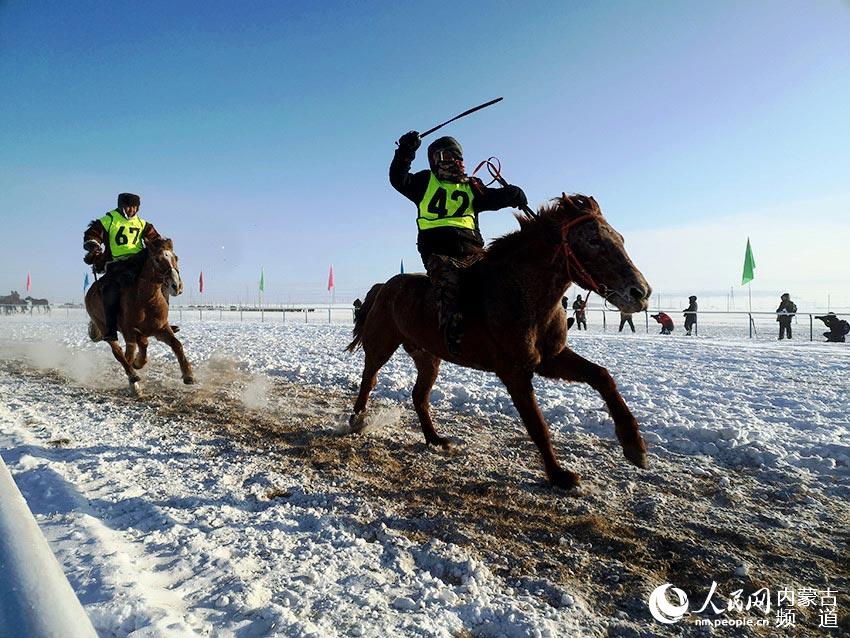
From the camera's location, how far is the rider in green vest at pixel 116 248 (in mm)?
7449

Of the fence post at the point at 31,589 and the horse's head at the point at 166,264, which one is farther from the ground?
the horse's head at the point at 166,264

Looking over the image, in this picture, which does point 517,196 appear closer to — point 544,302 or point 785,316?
point 544,302

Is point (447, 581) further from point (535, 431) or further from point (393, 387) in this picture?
point (393, 387)

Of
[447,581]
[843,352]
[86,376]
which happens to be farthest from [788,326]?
[86,376]

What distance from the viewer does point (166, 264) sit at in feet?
23.3

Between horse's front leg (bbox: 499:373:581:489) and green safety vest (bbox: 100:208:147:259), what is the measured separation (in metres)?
7.09

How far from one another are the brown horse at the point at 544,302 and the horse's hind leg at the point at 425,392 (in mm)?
784

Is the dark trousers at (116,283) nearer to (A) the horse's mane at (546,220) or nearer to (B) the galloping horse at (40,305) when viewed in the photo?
(A) the horse's mane at (546,220)

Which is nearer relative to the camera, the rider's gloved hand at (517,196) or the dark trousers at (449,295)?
the dark trousers at (449,295)

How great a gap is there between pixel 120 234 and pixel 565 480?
785 cm

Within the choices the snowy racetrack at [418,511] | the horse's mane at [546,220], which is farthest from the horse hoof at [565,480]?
the horse's mane at [546,220]

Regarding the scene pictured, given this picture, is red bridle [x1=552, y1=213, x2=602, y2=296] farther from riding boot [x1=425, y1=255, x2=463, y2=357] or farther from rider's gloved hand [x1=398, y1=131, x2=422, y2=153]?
rider's gloved hand [x1=398, y1=131, x2=422, y2=153]

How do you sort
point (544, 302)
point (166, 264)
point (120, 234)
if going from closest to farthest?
point (544, 302) → point (166, 264) → point (120, 234)

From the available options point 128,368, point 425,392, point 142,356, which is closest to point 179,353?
point 128,368
